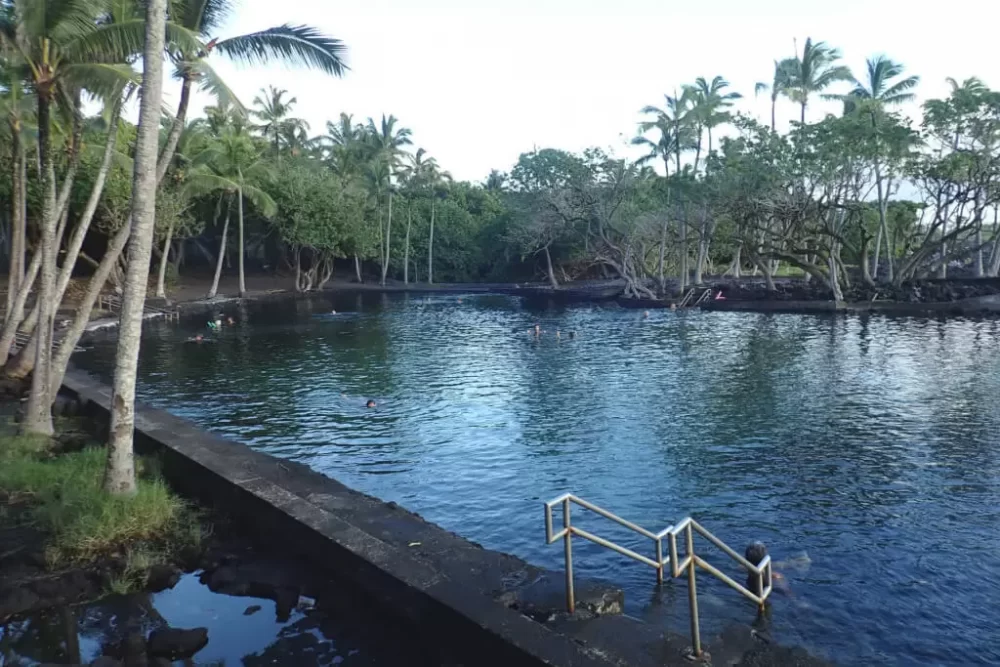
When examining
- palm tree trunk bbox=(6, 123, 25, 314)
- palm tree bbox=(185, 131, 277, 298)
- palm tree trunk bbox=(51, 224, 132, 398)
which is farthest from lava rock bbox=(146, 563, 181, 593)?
palm tree bbox=(185, 131, 277, 298)

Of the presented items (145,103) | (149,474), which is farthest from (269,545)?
(145,103)

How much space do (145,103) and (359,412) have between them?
1245 cm

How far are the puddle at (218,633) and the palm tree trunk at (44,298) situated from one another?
7.50 meters

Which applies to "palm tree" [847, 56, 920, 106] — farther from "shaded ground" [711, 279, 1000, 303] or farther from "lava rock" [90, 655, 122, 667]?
"lava rock" [90, 655, 122, 667]

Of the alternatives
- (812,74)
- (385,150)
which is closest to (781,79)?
(812,74)

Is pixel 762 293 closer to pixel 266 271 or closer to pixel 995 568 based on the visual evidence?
pixel 995 568

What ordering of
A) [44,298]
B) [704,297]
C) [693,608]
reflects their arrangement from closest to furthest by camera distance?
[693,608] → [44,298] → [704,297]

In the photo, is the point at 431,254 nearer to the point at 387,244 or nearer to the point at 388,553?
the point at 387,244

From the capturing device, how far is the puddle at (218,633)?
301 inches

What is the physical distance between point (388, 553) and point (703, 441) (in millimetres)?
10219

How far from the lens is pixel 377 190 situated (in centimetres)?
6825

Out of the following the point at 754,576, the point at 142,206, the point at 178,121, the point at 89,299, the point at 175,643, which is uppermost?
the point at 178,121

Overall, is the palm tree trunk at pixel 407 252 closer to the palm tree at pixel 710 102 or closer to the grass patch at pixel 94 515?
the palm tree at pixel 710 102

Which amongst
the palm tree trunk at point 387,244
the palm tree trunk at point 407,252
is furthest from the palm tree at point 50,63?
the palm tree trunk at point 407,252
